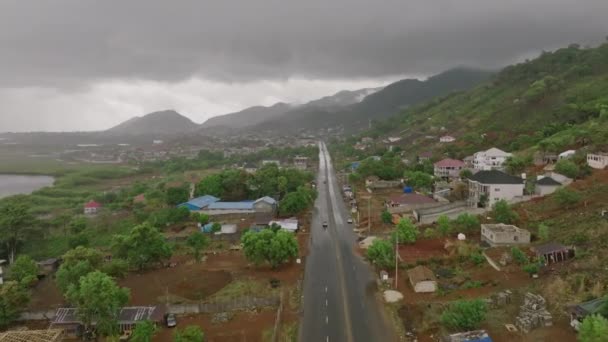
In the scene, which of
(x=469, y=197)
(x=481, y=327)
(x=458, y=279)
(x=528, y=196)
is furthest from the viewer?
(x=469, y=197)

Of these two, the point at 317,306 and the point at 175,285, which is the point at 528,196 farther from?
the point at 175,285

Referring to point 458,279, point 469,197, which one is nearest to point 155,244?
point 458,279

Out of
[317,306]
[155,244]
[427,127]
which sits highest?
[427,127]

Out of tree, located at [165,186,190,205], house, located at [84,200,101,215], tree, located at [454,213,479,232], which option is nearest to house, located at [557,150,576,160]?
tree, located at [454,213,479,232]

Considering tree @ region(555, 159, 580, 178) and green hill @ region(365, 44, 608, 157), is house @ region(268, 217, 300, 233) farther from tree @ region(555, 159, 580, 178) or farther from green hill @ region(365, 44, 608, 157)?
green hill @ region(365, 44, 608, 157)

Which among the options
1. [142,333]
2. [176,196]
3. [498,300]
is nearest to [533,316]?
[498,300]

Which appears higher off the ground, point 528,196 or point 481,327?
point 528,196
